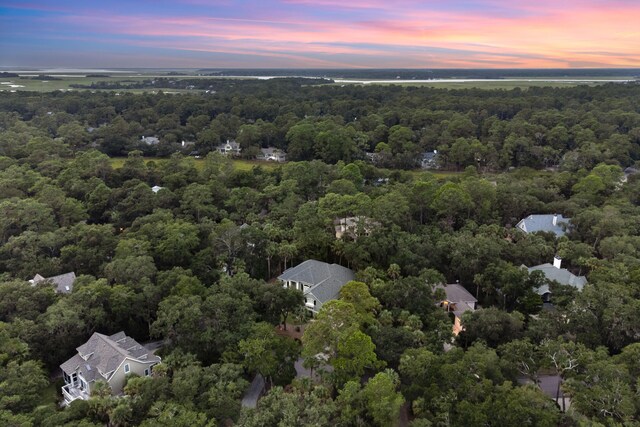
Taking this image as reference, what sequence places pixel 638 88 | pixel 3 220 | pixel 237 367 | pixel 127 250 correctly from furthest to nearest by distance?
pixel 638 88, pixel 3 220, pixel 127 250, pixel 237 367

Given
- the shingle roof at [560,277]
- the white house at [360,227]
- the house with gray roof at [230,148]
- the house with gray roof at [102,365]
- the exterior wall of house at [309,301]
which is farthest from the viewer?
the house with gray roof at [230,148]

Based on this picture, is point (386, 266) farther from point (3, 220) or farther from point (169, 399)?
point (3, 220)

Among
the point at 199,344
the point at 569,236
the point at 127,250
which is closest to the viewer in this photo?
the point at 199,344

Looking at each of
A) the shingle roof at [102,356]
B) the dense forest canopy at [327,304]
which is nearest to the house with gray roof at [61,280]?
the dense forest canopy at [327,304]

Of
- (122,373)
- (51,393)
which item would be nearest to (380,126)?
(122,373)

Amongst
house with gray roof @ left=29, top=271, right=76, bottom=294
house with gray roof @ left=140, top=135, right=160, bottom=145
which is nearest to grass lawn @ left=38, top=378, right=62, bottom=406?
house with gray roof @ left=29, top=271, right=76, bottom=294

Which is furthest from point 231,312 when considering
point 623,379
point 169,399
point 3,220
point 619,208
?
point 619,208

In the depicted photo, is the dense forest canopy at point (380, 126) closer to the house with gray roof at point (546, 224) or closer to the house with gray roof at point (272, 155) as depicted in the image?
the house with gray roof at point (272, 155)
